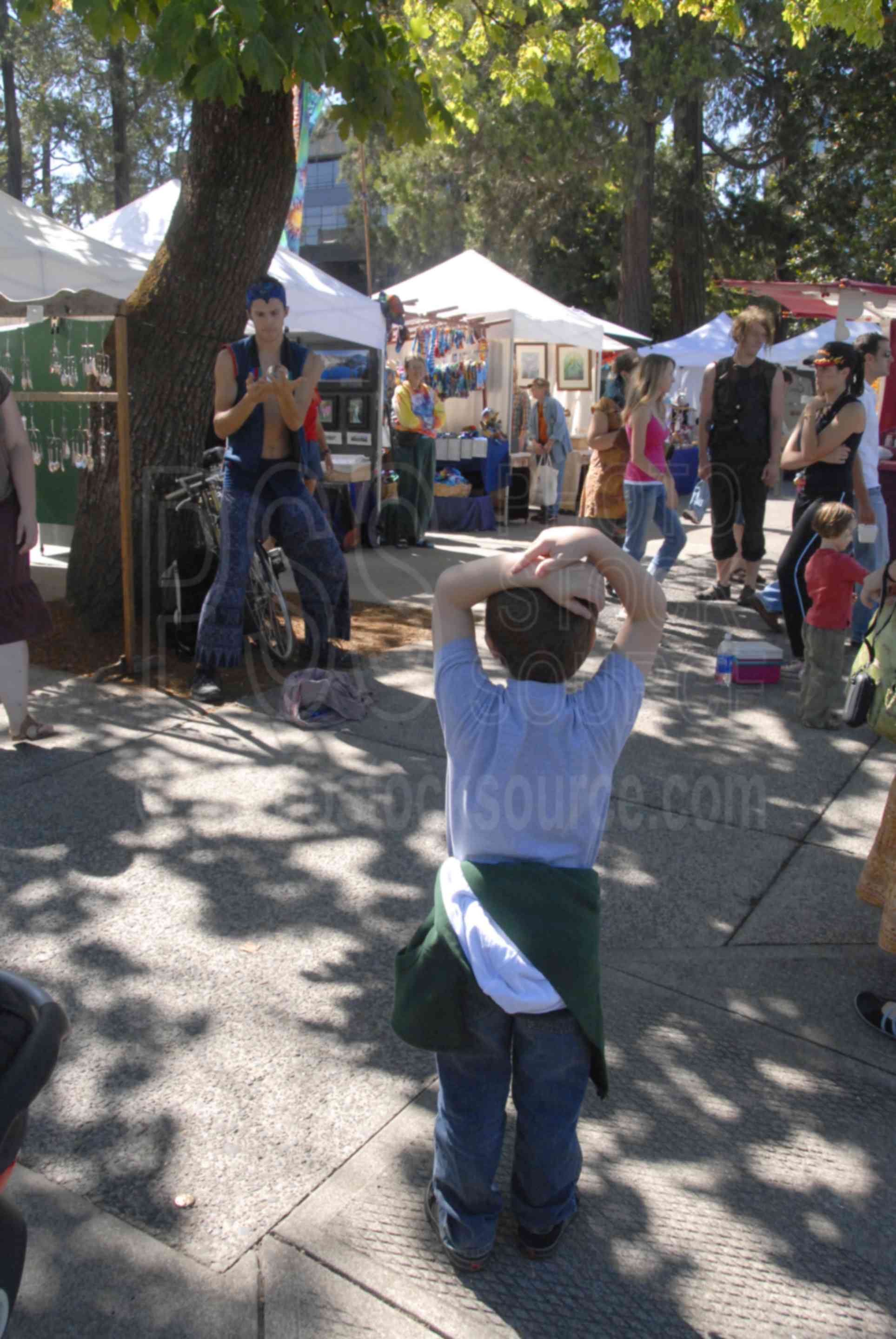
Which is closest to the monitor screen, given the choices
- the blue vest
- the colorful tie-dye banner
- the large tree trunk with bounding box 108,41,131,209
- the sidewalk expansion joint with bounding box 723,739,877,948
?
the colorful tie-dye banner

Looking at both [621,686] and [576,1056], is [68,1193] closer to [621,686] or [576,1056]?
[576,1056]

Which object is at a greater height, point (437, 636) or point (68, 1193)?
point (437, 636)

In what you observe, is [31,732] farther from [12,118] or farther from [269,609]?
[12,118]

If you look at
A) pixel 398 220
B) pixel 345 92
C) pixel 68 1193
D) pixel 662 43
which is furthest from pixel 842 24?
pixel 398 220

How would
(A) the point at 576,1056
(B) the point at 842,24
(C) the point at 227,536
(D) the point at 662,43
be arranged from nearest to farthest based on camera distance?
(A) the point at 576,1056
(C) the point at 227,536
(B) the point at 842,24
(D) the point at 662,43

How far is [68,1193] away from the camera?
2316 mm

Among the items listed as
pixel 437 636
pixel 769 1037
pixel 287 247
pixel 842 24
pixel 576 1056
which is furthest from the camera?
pixel 287 247

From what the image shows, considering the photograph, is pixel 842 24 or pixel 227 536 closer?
pixel 227 536

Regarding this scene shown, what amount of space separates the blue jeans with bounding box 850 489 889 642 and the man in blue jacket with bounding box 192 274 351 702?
A: 10.3 ft

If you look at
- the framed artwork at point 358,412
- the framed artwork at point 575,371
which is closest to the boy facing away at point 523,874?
the framed artwork at point 358,412

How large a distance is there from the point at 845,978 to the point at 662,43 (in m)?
22.3

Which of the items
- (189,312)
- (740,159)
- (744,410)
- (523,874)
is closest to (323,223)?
(740,159)

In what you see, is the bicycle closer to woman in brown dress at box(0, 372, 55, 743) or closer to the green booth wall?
the green booth wall

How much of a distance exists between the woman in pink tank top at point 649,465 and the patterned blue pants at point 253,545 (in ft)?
7.70
